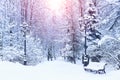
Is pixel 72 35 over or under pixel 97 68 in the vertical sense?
over

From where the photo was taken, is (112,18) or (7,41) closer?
(112,18)

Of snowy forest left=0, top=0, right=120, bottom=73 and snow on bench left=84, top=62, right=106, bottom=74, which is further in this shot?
snowy forest left=0, top=0, right=120, bottom=73

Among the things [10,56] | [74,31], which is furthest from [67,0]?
[10,56]

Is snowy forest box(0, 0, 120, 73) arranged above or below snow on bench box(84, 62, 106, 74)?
above

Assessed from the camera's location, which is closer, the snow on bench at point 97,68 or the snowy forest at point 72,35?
the snow on bench at point 97,68

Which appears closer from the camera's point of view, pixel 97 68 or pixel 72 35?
pixel 97 68

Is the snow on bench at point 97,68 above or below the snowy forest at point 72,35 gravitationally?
below

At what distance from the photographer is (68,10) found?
3869 centimetres

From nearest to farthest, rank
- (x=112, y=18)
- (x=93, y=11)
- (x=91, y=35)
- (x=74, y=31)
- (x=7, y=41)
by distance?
(x=112, y=18) → (x=93, y=11) → (x=91, y=35) → (x=7, y=41) → (x=74, y=31)

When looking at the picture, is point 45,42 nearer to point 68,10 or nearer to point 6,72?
point 68,10

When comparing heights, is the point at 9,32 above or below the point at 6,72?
above

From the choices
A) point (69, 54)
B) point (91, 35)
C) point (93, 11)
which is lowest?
point (69, 54)

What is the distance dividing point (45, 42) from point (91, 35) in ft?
95.0

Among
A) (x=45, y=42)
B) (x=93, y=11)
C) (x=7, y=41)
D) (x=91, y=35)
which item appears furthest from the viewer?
(x=45, y=42)
